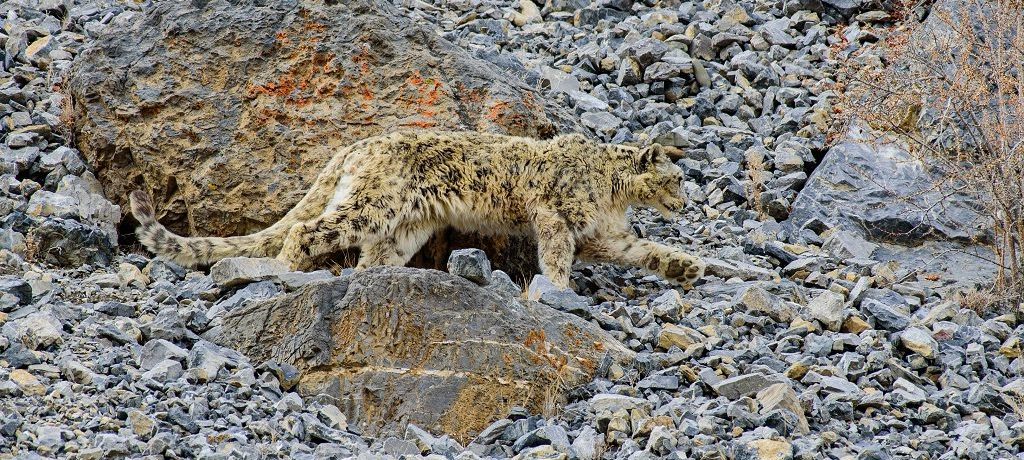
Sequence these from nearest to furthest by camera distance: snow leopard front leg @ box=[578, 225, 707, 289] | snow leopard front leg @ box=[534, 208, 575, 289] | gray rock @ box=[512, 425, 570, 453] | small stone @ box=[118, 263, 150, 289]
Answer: gray rock @ box=[512, 425, 570, 453], small stone @ box=[118, 263, 150, 289], snow leopard front leg @ box=[534, 208, 575, 289], snow leopard front leg @ box=[578, 225, 707, 289]

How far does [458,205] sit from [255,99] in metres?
2.18

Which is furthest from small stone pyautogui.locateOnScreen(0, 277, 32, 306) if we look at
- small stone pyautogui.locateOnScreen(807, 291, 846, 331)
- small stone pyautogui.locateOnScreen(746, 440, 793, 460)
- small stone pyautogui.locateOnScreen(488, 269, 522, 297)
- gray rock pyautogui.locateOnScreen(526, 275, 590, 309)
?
small stone pyautogui.locateOnScreen(807, 291, 846, 331)

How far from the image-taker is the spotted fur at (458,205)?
9.05 meters

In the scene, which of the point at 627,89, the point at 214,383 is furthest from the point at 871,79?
the point at 214,383

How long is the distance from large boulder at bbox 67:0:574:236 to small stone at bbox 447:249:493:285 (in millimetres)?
2623

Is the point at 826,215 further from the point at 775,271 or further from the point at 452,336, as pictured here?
the point at 452,336

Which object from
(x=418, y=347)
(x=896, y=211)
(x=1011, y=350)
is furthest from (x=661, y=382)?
(x=896, y=211)

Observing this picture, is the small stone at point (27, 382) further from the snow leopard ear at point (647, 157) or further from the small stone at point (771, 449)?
the snow leopard ear at point (647, 157)

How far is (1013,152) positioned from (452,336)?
178 inches

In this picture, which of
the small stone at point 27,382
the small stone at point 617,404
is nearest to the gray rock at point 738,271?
the small stone at point 617,404

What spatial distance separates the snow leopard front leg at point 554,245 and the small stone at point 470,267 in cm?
161

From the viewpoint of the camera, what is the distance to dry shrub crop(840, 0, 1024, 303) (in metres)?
9.05

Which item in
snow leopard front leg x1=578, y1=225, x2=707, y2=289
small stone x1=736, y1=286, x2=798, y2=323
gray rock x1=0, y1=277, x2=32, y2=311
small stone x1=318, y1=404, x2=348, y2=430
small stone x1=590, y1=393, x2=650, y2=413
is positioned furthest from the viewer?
snow leopard front leg x1=578, y1=225, x2=707, y2=289

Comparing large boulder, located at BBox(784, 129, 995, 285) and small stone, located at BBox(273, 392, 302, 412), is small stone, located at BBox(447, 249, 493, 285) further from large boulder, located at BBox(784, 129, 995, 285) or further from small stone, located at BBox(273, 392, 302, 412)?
large boulder, located at BBox(784, 129, 995, 285)
